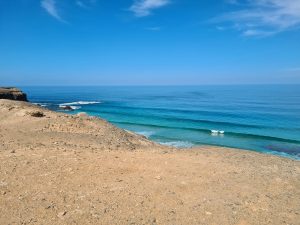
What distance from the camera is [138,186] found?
8148 mm

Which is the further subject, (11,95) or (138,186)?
(11,95)

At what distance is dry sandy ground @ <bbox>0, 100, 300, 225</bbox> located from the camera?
21.6 ft

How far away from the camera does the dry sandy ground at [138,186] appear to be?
6578 millimetres

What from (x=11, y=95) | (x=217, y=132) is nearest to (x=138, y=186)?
(x=217, y=132)

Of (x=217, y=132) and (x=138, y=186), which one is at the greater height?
(x=138, y=186)

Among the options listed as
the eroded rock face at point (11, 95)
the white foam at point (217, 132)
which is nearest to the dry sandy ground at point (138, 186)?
the white foam at point (217, 132)

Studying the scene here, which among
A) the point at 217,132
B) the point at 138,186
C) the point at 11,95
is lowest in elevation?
the point at 217,132

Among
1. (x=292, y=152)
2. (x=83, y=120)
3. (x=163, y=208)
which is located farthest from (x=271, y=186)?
(x=292, y=152)

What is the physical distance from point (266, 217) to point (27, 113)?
17.5 metres

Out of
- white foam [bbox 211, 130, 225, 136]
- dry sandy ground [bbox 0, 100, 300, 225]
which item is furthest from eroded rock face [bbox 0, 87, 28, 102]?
dry sandy ground [bbox 0, 100, 300, 225]

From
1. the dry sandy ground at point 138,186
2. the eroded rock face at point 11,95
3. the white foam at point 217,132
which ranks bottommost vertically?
the white foam at point 217,132

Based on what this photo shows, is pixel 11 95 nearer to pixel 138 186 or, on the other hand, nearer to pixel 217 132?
pixel 217 132

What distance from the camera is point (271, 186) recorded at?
8.71 meters

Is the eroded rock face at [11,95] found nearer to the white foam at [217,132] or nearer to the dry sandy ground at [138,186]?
the white foam at [217,132]
